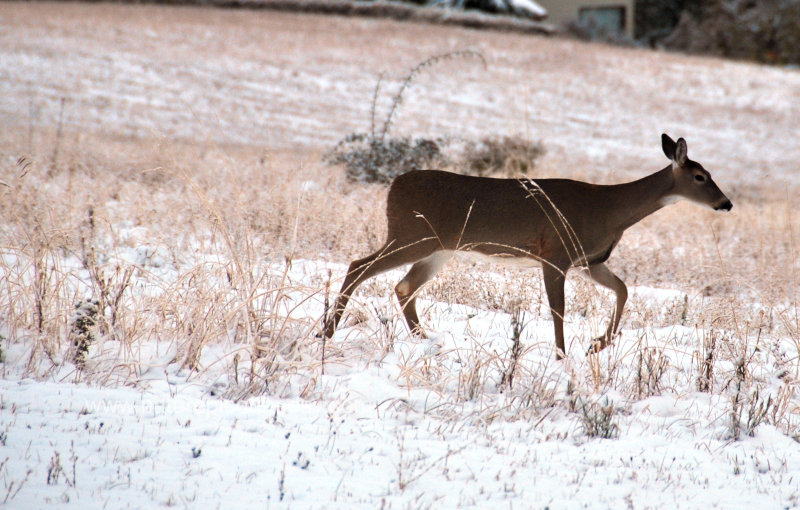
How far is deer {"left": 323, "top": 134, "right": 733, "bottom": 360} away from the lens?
5.16m

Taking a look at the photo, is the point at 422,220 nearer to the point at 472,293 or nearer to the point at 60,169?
the point at 472,293

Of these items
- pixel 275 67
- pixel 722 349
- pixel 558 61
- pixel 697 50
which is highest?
pixel 697 50

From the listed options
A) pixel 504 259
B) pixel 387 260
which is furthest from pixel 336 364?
pixel 504 259

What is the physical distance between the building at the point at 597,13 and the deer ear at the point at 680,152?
30039mm

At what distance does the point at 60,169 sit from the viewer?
9672 mm

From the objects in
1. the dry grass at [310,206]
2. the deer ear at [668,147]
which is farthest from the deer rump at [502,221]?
the deer ear at [668,147]

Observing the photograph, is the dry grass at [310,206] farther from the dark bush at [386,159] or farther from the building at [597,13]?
the building at [597,13]

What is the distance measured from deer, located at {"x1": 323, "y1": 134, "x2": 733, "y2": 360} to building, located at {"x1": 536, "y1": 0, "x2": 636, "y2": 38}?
98.9 ft

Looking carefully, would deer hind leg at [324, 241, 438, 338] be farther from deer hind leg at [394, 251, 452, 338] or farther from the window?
the window

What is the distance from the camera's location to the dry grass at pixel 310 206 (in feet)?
15.0

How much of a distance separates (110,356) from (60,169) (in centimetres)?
586

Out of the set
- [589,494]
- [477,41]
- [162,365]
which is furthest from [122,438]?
[477,41]

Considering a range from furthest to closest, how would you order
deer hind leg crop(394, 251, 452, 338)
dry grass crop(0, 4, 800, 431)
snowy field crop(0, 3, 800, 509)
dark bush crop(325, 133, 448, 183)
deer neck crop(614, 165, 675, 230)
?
dark bush crop(325, 133, 448, 183), deer hind leg crop(394, 251, 452, 338), deer neck crop(614, 165, 675, 230), dry grass crop(0, 4, 800, 431), snowy field crop(0, 3, 800, 509)

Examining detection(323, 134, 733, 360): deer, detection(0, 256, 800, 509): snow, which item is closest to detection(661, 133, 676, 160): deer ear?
detection(323, 134, 733, 360): deer
